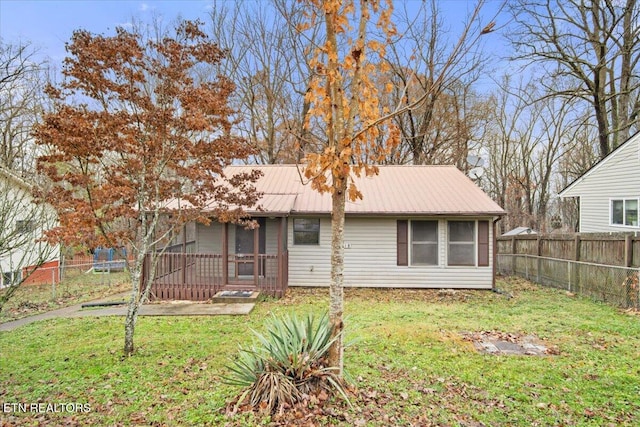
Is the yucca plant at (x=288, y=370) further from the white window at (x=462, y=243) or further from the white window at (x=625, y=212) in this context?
the white window at (x=625, y=212)

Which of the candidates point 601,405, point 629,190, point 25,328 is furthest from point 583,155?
point 25,328

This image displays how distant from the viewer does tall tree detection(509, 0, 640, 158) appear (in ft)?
54.9

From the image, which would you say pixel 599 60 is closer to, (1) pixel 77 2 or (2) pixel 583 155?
(2) pixel 583 155

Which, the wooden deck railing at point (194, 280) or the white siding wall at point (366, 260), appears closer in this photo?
the wooden deck railing at point (194, 280)

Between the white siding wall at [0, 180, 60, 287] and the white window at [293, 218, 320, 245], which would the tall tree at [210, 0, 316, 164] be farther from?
the white siding wall at [0, 180, 60, 287]

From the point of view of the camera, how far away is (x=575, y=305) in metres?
8.89

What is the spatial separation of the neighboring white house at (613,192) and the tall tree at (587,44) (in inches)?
167

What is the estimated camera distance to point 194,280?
10.4m

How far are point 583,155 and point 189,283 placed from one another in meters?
28.4

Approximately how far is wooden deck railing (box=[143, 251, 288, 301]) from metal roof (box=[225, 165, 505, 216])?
1.99 m

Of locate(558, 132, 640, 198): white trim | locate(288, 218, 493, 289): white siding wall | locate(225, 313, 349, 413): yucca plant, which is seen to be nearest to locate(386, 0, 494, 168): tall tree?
locate(558, 132, 640, 198): white trim

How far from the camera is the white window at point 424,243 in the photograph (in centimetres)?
1147

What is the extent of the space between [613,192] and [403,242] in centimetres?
876

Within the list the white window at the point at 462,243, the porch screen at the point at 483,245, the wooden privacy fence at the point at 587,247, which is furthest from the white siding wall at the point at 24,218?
the wooden privacy fence at the point at 587,247
